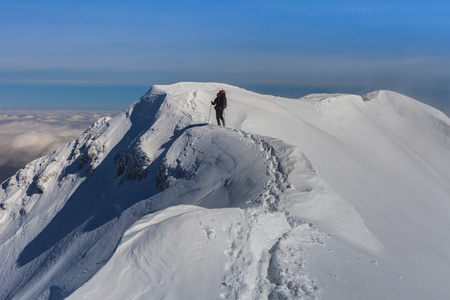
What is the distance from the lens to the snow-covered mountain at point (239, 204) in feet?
25.0

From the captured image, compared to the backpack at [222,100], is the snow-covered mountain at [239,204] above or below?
below

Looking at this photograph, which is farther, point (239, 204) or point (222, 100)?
point (222, 100)

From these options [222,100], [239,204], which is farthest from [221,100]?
[239,204]

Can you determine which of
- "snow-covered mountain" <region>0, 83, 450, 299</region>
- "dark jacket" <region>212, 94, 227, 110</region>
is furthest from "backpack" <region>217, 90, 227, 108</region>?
"snow-covered mountain" <region>0, 83, 450, 299</region>

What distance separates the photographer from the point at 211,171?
1755cm

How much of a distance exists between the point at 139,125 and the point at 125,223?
12.9 metres

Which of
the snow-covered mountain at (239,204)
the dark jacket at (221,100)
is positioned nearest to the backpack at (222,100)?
the dark jacket at (221,100)

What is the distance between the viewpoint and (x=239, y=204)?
1285cm

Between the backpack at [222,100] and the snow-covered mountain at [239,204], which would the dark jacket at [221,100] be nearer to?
the backpack at [222,100]

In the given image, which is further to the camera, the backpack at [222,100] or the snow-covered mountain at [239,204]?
the backpack at [222,100]

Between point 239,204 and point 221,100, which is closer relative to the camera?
point 239,204

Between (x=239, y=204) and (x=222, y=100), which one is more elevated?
(x=222, y=100)

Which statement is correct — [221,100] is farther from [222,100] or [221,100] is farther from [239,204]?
[239,204]

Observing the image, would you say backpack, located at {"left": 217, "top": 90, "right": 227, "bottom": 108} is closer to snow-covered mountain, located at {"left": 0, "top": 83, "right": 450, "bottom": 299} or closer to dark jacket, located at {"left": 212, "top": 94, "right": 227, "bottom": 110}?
dark jacket, located at {"left": 212, "top": 94, "right": 227, "bottom": 110}
